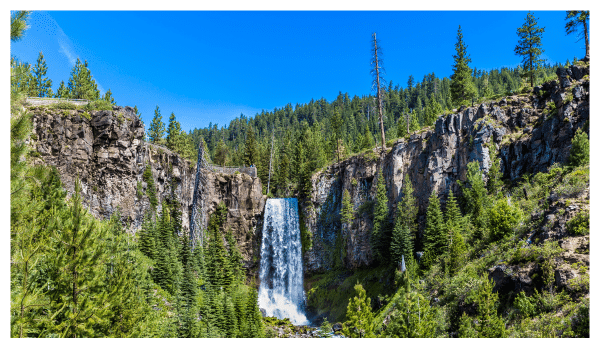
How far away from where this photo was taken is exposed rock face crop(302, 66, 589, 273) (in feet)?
93.6

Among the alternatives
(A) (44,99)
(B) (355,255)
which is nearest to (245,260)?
(B) (355,255)

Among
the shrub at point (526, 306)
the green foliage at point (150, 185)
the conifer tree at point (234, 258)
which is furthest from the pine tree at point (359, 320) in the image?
the green foliage at point (150, 185)

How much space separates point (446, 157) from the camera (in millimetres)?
36875

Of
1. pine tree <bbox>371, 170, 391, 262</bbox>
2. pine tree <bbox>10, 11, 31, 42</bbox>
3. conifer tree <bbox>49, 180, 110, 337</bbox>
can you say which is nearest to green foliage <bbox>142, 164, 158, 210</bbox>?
pine tree <bbox>371, 170, 391, 262</bbox>

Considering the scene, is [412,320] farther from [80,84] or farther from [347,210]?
[80,84]

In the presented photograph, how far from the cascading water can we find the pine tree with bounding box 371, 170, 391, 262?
13.6 meters

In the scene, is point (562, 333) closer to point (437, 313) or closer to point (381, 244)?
point (437, 313)

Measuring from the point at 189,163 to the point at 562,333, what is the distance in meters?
44.2

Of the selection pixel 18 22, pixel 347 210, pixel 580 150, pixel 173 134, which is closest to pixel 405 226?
pixel 347 210

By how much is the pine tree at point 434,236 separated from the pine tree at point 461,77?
21.9 meters

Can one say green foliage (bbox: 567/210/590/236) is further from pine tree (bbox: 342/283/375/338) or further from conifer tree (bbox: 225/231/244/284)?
conifer tree (bbox: 225/231/244/284)

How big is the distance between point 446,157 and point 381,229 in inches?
436

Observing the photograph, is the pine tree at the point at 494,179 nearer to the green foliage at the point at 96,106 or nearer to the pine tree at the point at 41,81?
the green foliage at the point at 96,106

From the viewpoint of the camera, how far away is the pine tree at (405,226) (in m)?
34.7
